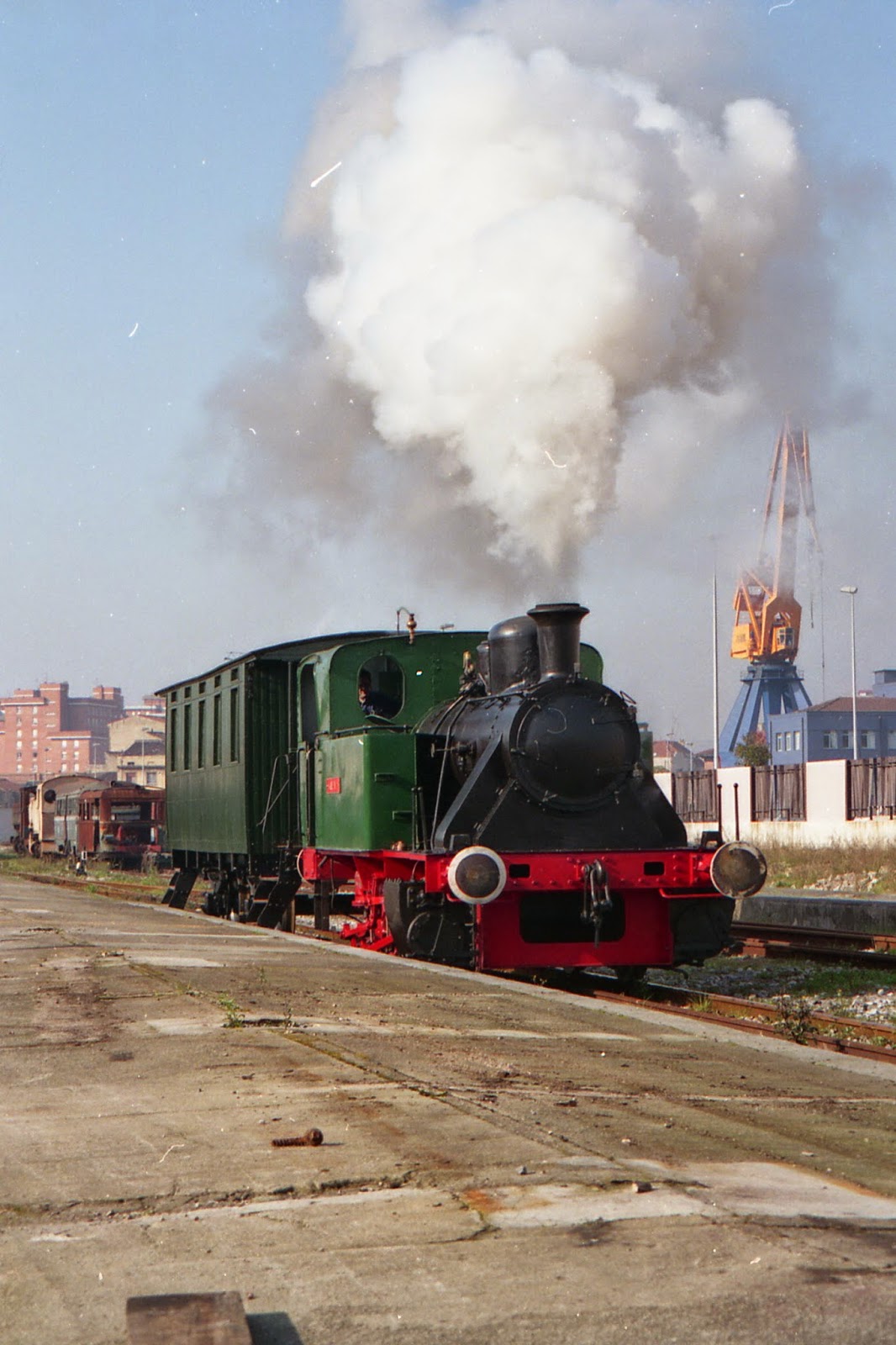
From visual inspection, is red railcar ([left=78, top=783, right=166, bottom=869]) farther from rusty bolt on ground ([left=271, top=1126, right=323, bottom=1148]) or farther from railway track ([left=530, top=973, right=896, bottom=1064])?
rusty bolt on ground ([left=271, top=1126, right=323, bottom=1148])

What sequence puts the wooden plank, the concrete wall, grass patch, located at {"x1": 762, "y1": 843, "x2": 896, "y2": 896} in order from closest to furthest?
the wooden plank → grass patch, located at {"x1": 762, "y1": 843, "x2": 896, "y2": 896} → the concrete wall

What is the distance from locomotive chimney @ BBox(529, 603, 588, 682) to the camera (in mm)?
11867

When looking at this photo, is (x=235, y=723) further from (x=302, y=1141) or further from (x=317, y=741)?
(x=302, y=1141)

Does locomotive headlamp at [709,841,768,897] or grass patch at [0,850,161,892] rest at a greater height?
locomotive headlamp at [709,841,768,897]

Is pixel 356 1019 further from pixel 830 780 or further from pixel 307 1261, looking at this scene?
pixel 830 780

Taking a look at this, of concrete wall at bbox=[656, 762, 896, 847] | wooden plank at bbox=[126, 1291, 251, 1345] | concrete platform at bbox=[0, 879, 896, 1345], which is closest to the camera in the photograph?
wooden plank at bbox=[126, 1291, 251, 1345]

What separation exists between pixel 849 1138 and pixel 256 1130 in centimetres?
238

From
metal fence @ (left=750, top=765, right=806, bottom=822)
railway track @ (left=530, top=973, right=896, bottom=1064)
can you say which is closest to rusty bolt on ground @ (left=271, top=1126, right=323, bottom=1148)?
railway track @ (left=530, top=973, right=896, bottom=1064)

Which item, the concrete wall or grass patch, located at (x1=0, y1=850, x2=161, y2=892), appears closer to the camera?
the concrete wall

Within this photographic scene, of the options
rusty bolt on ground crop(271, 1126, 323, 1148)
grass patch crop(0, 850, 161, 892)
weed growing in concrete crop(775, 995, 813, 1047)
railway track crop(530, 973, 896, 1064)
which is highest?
rusty bolt on ground crop(271, 1126, 323, 1148)

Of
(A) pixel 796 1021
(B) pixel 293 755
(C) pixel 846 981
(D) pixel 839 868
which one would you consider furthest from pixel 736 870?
(D) pixel 839 868

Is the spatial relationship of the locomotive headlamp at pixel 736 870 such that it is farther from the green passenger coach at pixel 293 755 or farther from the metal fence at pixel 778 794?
the metal fence at pixel 778 794

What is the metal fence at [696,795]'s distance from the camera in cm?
4303

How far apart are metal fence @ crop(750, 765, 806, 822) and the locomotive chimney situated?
87.3 ft
